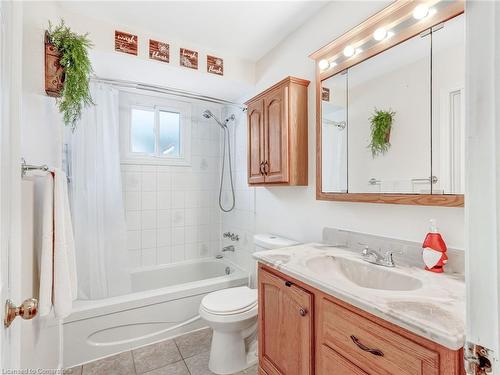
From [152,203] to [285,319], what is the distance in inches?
82.7

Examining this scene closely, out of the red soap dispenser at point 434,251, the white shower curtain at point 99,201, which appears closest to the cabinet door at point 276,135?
the red soap dispenser at point 434,251

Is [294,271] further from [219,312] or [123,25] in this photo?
[123,25]

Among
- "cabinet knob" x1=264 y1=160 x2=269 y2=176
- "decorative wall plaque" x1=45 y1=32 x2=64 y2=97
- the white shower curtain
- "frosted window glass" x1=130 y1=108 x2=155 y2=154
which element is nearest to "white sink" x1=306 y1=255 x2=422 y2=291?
"cabinet knob" x1=264 y1=160 x2=269 y2=176

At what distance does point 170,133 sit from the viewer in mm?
3070

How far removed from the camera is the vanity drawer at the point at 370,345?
0.77 meters

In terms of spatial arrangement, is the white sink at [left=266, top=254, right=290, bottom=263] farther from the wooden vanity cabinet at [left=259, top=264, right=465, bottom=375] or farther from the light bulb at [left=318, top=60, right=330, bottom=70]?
the light bulb at [left=318, top=60, right=330, bottom=70]

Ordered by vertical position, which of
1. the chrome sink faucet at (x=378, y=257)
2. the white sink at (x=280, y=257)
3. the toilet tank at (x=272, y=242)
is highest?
the chrome sink faucet at (x=378, y=257)

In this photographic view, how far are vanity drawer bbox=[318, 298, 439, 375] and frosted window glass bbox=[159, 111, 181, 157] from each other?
2.51 metres

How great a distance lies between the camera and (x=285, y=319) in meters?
1.32

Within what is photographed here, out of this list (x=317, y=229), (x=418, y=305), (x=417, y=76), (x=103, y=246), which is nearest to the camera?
(x=418, y=305)

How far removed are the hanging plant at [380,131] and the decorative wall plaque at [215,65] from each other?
1479mm

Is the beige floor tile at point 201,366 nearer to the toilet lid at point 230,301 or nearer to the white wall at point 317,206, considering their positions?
the toilet lid at point 230,301

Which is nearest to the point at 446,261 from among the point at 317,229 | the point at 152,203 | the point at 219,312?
the point at 317,229

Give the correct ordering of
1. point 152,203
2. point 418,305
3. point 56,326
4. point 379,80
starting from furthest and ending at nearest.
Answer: point 152,203 → point 56,326 → point 379,80 → point 418,305
